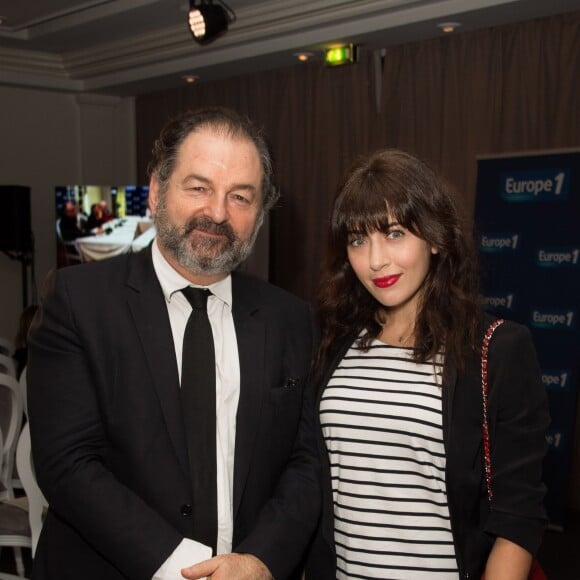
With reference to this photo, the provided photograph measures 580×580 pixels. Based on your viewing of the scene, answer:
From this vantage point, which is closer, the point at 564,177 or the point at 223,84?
the point at 564,177

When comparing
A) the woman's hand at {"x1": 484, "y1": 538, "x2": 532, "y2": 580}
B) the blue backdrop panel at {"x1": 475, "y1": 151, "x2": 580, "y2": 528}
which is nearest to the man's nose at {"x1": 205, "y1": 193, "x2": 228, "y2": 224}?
the woman's hand at {"x1": 484, "y1": 538, "x2": 532, "y2": 580}

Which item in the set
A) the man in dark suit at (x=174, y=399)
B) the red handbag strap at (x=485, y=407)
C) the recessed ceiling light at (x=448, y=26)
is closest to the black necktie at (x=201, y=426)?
the man in dark suit at (x=174, y=399)

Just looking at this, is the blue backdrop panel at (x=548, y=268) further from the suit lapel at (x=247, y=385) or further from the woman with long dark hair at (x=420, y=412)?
the suit lapel at (x=247, y=385)

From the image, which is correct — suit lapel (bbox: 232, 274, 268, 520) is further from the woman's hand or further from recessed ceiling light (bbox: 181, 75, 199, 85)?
recessed ceiling light (bbox: 181, 75, 199, 85)

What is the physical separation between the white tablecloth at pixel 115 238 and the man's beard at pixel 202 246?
4.89m

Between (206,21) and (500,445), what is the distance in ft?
11.4

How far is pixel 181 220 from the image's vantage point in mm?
1532

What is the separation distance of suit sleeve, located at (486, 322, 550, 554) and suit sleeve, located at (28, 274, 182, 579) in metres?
0.65

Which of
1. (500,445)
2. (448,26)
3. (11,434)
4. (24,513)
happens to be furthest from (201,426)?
(448,26)

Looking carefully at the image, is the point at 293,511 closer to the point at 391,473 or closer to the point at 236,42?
the point at 391,473

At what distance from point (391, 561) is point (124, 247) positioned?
521 cm

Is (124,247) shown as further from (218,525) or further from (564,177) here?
(218,525)

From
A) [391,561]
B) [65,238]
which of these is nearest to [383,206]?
[391,561]

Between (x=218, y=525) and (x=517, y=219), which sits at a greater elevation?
(x=517, y=219)
